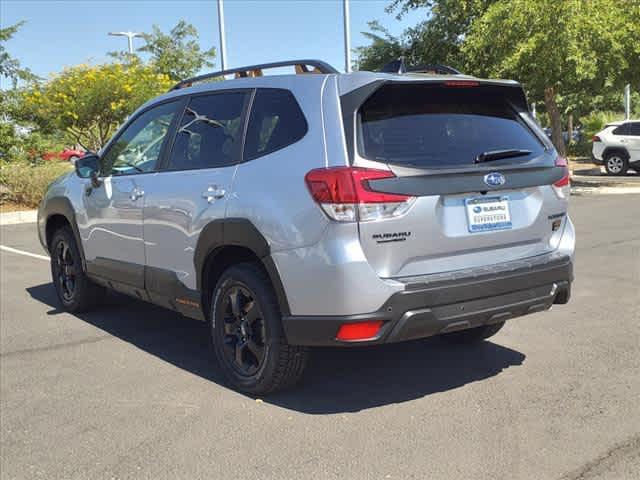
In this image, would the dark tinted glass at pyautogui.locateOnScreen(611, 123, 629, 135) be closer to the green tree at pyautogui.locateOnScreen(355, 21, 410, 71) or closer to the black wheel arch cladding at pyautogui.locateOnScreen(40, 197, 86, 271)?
the green tree at pyautogui.locateOnScreen(355, 21, 410, 71)

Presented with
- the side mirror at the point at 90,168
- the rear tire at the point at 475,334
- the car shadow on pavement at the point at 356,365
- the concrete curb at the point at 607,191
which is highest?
the side mirror at the point at 90,168

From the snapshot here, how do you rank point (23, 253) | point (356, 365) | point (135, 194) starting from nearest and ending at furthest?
point (356, 365), point (135, 194), point (23, 253)

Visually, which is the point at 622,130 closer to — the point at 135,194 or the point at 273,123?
the point at 135,194

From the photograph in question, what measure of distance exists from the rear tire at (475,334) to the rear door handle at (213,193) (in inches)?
80.3

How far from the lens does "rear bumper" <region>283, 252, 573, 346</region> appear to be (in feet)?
11.7

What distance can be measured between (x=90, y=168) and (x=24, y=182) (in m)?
12.2

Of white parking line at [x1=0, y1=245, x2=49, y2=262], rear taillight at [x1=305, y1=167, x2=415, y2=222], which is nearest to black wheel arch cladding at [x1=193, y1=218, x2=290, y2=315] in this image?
rear taillight at [x1=305, y1=167, x2=415, y2=222]

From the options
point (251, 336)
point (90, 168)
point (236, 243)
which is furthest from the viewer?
point (90, 168)

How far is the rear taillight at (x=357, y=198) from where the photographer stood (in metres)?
3.49

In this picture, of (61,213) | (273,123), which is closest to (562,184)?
(273,123)

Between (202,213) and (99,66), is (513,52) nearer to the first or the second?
(202,213)

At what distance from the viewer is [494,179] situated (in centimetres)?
382

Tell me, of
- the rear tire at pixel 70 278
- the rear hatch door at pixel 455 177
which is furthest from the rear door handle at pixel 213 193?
the rear tire at pixel 70 278

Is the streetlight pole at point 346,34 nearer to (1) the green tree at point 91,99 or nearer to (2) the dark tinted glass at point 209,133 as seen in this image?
(1) the green tree at point 91,99
